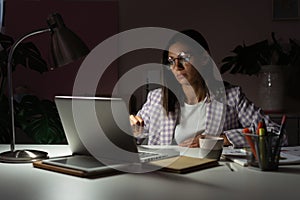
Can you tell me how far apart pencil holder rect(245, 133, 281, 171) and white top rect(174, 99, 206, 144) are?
0.85m

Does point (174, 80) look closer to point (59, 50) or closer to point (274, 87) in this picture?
point (59, 50)

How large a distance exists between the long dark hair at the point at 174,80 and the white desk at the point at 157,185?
967 mm

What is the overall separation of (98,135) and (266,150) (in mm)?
479

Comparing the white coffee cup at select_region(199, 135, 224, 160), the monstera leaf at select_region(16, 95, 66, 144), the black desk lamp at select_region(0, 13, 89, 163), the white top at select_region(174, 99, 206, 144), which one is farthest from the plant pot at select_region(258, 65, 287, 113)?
the black desk lamp at select_region(0, 13, 89, 163)

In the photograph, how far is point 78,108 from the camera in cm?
114

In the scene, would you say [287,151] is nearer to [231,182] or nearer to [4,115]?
[231,182]

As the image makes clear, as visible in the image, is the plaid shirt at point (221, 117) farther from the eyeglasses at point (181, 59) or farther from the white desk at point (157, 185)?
the white desk at point (157, 185)

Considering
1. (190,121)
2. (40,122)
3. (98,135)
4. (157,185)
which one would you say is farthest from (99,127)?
(40,122)

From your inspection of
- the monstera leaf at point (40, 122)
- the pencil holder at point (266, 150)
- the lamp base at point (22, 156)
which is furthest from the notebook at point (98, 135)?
the monstera leaf at point (40, 122)

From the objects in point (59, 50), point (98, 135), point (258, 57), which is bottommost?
point (98, 135)

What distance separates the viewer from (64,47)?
1279 mm

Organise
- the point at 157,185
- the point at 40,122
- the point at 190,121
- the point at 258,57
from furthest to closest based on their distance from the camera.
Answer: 1. the point at 258,57
2. the point at 40,122
3. the point at 190,121
4. the point at 157,185

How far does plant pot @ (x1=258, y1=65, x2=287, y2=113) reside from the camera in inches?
119

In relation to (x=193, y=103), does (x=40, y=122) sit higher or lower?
lower
